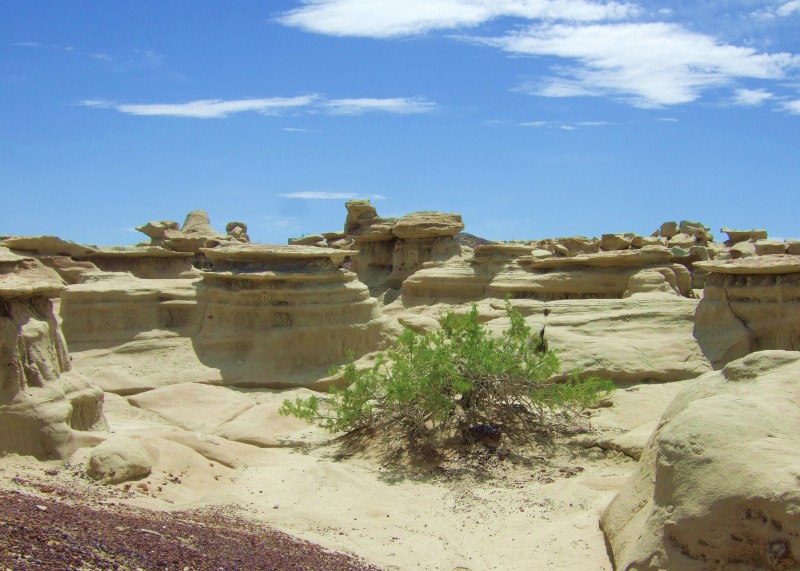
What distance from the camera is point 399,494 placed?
260 inches

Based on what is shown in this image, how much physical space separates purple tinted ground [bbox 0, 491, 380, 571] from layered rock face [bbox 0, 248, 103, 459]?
1.18m

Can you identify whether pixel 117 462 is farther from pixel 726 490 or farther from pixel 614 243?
pixel 614 243

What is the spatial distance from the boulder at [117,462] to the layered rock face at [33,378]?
0.35 m

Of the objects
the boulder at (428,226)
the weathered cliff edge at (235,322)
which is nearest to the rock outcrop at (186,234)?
the boulder at (428,226)

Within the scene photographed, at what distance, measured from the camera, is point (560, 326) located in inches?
385

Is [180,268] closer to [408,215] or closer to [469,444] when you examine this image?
[408,215]

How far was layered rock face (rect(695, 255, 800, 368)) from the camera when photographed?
9.59 metres

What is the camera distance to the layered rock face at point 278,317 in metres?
10.7

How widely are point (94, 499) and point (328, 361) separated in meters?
5.80

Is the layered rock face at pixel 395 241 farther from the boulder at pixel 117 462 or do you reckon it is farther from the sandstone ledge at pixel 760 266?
the boulder at pixel 117 462

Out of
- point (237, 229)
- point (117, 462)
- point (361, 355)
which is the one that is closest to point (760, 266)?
point (361, 355)

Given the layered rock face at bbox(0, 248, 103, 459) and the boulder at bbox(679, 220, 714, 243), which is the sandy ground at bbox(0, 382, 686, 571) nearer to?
the layered rock face at bbox(0, 248, 103, 459)

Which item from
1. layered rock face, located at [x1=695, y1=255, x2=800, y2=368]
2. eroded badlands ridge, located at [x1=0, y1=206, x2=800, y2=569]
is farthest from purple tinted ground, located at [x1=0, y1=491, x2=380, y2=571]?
layered rock face, located at [x1=695, y1=255, x2=800, y2=368]

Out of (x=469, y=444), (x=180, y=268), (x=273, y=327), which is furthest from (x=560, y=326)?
(x=180, y=268)
